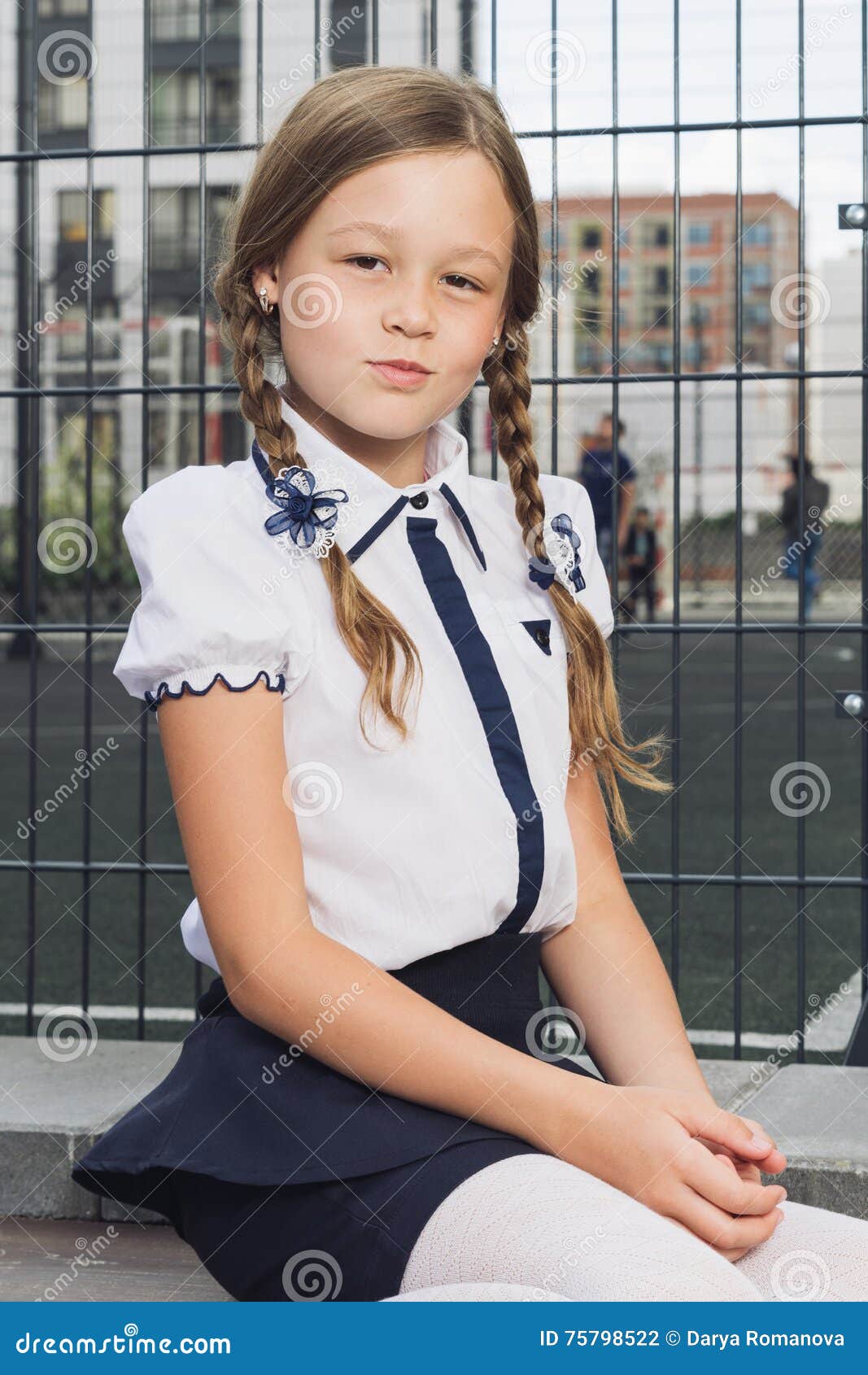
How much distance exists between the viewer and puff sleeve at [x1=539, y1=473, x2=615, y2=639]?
1679 mm

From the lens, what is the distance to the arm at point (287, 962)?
4.21 ft

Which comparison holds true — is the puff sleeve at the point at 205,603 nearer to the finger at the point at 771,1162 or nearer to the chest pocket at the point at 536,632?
the chest pocket at the point at 536,632

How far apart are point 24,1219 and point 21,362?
1.63 metres

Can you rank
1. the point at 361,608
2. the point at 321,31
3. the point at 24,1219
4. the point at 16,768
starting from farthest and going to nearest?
the point at 16,768 < the point at 321,31 < the point at 24,1219 < the point at 361,608

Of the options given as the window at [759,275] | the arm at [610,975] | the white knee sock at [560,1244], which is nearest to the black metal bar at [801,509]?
the arm at [610,975]

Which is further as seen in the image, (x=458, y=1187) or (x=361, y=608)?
(x=361, y=608)

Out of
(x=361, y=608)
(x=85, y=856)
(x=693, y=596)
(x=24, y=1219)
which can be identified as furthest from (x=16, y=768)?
(x=361, y=608)

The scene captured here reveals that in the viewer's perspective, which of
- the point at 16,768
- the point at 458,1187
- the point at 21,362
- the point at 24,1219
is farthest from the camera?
the point at 16,768

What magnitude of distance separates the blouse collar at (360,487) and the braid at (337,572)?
0.01m

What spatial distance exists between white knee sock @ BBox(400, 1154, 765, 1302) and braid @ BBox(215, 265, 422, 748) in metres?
0.39

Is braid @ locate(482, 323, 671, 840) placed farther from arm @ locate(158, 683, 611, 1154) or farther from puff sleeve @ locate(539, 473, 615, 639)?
arm @ locate(158, 683, 611, 1154)

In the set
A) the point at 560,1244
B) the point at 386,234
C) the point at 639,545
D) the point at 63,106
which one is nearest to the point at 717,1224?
the point at 560,1244
